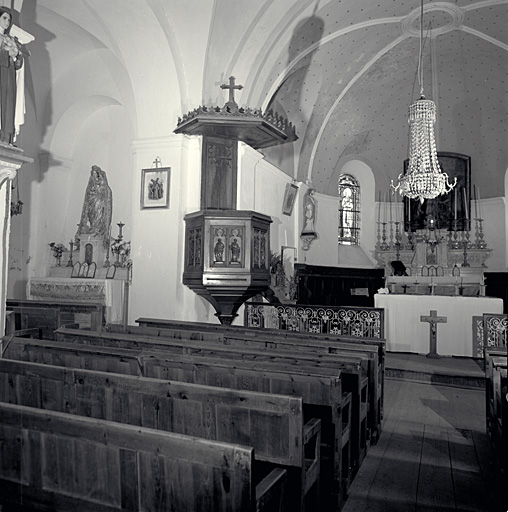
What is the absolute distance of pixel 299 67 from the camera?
10.2 metres

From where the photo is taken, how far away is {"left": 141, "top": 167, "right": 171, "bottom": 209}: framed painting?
7.76 metres

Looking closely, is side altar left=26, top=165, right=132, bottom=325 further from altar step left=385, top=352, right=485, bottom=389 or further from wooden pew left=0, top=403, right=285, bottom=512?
wooden pew left=0, top=403, right=285, bottom=512

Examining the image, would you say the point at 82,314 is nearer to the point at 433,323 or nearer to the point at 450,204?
the point at 433,323

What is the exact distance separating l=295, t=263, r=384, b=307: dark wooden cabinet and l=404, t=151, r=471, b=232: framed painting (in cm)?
185

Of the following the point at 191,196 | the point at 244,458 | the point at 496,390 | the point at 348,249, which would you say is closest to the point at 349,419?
the point at 496,390

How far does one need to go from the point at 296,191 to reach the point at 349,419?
8502mm

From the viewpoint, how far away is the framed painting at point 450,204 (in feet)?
43.2

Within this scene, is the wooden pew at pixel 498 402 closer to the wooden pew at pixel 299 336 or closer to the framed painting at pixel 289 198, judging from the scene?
the wooden pew at pixel 299 336

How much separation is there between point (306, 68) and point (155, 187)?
484 cm

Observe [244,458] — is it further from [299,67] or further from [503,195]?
[503,195]

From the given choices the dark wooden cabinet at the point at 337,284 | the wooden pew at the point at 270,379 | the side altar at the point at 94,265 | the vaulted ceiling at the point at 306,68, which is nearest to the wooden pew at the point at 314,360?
the wooden pew at the point at 270,379

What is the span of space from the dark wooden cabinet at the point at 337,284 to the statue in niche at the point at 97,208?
4.36 meters

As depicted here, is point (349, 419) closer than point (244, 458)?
No

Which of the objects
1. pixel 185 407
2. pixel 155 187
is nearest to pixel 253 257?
pixel 155 187
